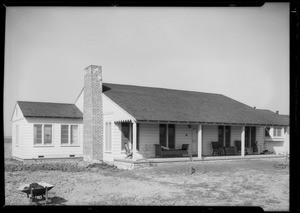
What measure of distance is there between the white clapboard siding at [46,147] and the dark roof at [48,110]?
380mm

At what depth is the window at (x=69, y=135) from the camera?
25281mm

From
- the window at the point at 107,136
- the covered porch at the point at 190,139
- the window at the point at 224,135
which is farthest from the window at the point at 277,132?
the window at the point at 107,136

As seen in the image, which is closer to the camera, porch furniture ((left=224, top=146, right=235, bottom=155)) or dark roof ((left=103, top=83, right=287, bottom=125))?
dark roof ((left=103, top=83, right=287, bottom=125))

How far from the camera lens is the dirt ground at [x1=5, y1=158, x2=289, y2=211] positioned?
11977mm

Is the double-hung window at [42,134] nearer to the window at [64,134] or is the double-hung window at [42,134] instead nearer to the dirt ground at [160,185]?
the window at [64,134]

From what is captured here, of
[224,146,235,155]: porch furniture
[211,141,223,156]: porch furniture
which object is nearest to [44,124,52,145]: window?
[211,141,223,156]: porch furniture

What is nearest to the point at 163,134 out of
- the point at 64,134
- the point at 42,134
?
the point at 64,134

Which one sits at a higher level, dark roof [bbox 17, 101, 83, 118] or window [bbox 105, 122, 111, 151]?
dark roof [bbox 17, 101, 83, 118]

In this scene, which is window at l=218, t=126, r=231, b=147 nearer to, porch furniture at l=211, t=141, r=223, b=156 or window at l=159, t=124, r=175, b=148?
porch furniture at l=211, t=141, r=223, b=156

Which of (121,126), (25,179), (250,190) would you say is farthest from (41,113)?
(250,190)

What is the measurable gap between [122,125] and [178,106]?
16.1 feet

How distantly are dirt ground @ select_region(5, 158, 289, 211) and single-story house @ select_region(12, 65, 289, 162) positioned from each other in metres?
2.51
